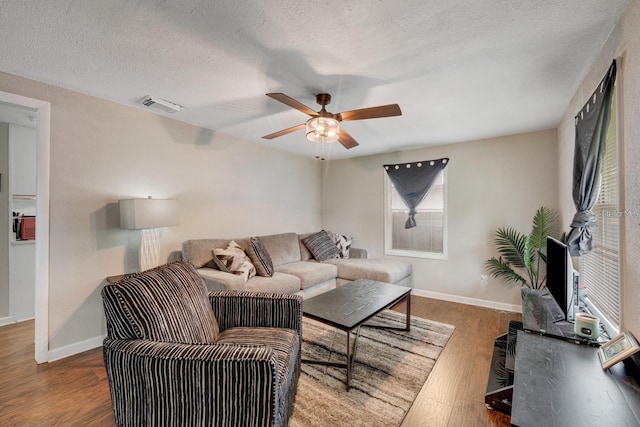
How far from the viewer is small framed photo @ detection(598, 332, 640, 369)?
3.82 feet

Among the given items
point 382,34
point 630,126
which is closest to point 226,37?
point 382,34

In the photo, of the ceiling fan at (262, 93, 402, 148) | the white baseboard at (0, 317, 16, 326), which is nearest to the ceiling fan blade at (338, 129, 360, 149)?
the ceiling fan at (262, 93, 402, 148)

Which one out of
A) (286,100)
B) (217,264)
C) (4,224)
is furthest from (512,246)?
(4,224)

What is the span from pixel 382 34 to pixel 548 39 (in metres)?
1.02

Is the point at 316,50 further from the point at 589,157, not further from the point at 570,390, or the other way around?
the point at 570,390

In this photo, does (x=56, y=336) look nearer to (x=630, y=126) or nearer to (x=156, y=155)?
(x=156, y=155)

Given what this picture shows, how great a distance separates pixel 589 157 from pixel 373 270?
2.50m

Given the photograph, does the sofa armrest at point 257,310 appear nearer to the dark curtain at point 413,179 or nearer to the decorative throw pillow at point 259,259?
the decorative throw pillow at point 259,259

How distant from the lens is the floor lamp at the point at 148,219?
247cm

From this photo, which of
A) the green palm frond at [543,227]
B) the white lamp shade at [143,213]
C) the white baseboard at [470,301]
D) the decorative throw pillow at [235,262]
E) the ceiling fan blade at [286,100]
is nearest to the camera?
the ceiling fan blade at [286,100]

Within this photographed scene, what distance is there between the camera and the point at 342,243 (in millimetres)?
4691

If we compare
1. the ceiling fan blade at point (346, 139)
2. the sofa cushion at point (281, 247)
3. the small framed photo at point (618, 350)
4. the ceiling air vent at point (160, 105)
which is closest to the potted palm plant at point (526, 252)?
the small framed photo at point (618, 350)

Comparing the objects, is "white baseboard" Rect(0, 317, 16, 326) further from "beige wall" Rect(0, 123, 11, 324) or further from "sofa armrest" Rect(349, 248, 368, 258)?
"sofa armrest" Rect(349, 248, 368, 258)

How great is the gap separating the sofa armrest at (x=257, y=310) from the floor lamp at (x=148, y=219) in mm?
1124
